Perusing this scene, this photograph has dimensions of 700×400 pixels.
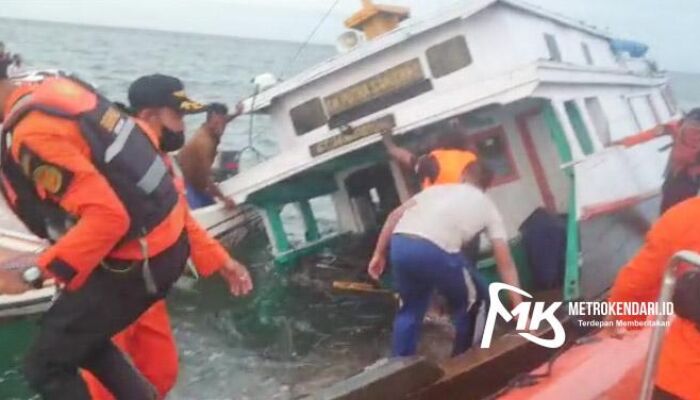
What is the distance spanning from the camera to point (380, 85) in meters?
8.72

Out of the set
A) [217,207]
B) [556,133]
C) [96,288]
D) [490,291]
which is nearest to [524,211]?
[556,133]

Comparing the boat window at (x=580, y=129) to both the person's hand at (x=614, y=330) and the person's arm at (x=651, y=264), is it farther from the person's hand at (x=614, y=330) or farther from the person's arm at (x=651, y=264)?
the person's arm at (x=651, y=264)

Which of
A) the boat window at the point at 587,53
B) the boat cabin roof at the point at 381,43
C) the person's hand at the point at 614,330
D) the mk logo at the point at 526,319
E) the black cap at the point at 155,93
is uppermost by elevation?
the boat cabin roof at the point at 381,43

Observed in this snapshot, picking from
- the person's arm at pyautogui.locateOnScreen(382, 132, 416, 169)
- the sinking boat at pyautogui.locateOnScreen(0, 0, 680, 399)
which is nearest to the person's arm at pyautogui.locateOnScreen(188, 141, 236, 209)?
the sinking boat at pyautogui.locateOnScreen(0, 0, 680, 399)

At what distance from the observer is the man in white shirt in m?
5.42

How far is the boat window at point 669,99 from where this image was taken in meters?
13.7

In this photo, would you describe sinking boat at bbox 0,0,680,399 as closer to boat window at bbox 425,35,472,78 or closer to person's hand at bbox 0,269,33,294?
boat window at bbox 425,35,472,78

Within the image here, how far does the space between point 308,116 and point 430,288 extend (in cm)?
409

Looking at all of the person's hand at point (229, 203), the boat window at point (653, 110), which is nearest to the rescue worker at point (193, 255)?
the person's hand at point (229, 203)

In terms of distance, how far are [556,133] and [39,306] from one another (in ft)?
16.5

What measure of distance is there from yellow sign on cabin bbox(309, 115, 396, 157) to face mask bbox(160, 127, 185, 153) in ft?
12.0

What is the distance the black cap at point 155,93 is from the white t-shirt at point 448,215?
6.42 feet

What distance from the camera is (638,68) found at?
13.8m

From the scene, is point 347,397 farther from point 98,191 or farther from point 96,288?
point 98,191
